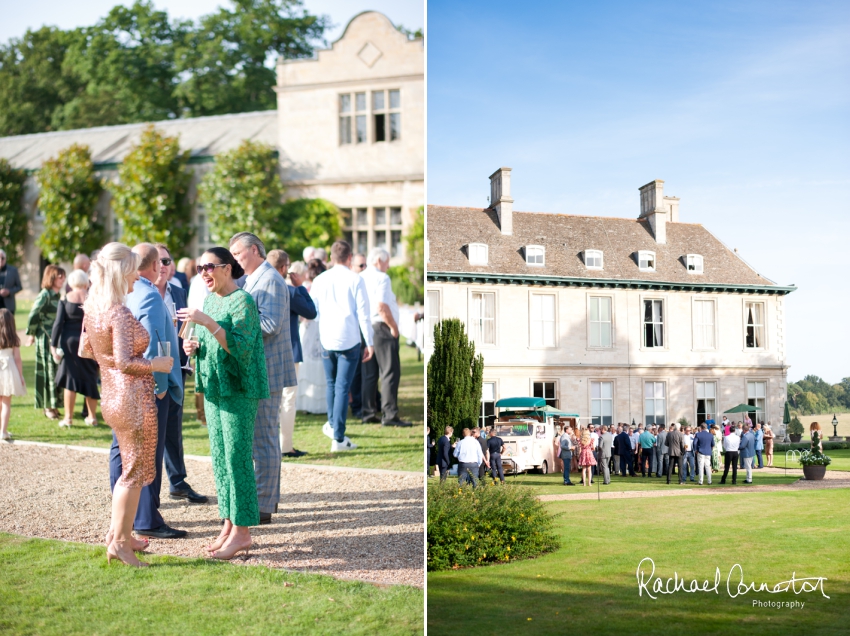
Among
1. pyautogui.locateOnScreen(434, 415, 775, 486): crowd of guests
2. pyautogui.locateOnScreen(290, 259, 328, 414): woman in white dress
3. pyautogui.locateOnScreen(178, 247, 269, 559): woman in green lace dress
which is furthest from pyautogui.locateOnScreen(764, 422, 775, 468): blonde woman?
pyautogui.locateOnScreen(290, 259, 328, 414): woman in white dress

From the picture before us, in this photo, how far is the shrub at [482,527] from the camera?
535cm

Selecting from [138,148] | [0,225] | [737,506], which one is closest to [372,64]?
[138,148]

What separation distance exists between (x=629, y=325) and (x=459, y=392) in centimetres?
125

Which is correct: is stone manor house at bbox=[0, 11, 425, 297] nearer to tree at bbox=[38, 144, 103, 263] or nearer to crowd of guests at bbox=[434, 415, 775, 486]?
tree at bbox=[38, 144, 103, 263]

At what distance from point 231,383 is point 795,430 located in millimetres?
3754

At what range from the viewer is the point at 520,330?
5672mm

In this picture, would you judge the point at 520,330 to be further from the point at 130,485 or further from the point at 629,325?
the point at 130,485

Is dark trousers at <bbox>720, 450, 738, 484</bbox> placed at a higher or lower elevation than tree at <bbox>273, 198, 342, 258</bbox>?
lower

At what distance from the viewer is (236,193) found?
25.4 meters

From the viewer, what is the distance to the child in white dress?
8.59m

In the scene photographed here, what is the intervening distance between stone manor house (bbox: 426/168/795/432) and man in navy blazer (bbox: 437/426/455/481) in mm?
301

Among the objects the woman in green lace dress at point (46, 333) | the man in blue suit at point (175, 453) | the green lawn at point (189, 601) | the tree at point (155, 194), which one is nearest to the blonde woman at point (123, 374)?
the green lawn at point (189, 601)

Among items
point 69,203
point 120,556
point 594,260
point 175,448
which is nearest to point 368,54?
point 69,203

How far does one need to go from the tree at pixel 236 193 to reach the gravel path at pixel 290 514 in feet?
58.7
